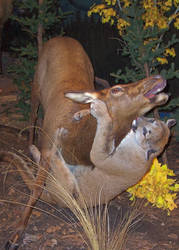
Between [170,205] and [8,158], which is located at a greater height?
[8,158]

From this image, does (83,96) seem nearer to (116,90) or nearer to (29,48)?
(116,90)

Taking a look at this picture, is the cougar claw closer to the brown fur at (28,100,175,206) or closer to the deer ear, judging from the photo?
the brown fur at (28,100,175,206)

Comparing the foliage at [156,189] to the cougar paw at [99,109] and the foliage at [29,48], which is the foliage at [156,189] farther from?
the foliage at [29,48]

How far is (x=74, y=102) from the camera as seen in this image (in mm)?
3682

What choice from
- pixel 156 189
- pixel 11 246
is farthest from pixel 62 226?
pixel 156 189

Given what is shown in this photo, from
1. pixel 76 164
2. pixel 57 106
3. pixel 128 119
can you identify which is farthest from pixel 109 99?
pixel 57 106

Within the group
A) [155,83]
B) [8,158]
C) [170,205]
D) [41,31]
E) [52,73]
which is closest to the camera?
[155,83]

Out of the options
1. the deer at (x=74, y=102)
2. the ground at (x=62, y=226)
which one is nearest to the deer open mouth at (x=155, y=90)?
the deer at (x=74, y=102)

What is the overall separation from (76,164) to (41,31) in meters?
3.79

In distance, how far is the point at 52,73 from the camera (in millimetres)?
4676

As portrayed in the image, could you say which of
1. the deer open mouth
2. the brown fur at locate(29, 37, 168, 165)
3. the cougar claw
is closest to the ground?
the cougar claw

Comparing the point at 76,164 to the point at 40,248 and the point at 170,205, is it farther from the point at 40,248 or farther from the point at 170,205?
the point at 170,205

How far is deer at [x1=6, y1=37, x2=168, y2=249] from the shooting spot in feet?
9.26

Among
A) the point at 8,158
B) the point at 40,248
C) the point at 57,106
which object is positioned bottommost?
the point at 40,248
